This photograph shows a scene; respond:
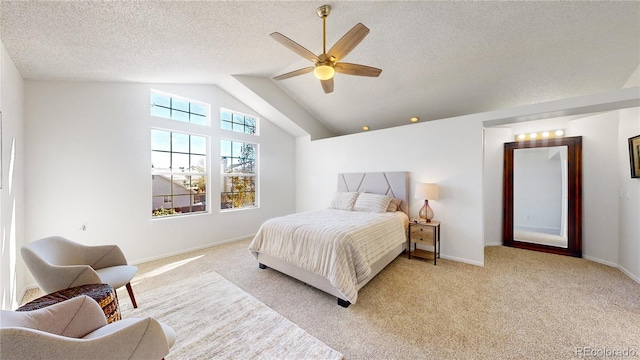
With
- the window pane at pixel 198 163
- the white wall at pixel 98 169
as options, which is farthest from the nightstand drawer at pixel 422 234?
the window pane at pixel 198 163

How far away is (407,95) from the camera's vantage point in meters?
4.17

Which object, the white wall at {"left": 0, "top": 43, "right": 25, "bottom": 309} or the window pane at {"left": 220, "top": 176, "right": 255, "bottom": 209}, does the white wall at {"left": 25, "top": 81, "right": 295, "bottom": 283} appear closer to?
the white wall at {"left": 0, "top": 43, "right": 25, "bottom": 309}

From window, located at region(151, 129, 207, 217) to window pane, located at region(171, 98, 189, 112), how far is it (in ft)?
1.58

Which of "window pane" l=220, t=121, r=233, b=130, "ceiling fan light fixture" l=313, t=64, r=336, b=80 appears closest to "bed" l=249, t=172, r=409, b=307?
"ceiling fan light fixture" l=313, t=64, r=336, b=80

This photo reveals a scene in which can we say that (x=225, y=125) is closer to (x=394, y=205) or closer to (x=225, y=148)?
(x=225, y=148)

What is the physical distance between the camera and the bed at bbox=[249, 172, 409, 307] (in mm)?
2342

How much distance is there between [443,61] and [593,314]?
3.41 metres

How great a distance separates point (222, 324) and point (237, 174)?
3339 mm

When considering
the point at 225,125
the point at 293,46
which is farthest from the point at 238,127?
the point at 293,46

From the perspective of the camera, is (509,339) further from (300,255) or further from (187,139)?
(187,139)

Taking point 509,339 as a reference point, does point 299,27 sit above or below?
above

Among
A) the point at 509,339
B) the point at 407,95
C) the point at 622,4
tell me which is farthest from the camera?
the point at 407,95

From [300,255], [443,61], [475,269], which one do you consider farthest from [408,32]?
[475,269]

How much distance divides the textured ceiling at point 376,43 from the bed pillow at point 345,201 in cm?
213
